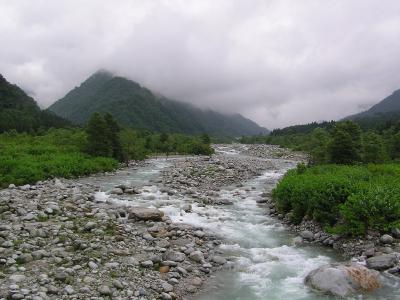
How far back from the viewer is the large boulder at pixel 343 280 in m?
12.2

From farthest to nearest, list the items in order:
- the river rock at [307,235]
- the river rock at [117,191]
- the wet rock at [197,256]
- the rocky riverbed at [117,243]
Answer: the river rock at [117,191] < the river rock at [307,235] < the wet rock at [197,256] < the rocky riverbed at [117,243]

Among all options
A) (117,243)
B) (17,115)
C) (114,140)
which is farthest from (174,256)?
(17,115)

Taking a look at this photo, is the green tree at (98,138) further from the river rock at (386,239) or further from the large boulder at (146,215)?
the river rock at (386,239)

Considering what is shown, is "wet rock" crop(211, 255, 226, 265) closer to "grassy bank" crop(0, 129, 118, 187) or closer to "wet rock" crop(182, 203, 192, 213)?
"wet rock" crop(182, 203, 192, 213)

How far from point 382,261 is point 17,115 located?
10941cm

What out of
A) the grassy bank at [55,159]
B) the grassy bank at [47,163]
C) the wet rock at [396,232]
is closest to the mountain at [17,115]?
the grassy bank at [55,159]

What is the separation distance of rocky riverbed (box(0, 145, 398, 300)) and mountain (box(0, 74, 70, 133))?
3059 inches

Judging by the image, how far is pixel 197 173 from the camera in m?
40.0

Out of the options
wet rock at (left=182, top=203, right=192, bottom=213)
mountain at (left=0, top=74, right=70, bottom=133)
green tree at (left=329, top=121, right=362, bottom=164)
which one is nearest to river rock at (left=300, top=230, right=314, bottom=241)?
wet rock at (left=182, top=203, right=192, bottom=213)

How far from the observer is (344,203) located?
59.8 ft

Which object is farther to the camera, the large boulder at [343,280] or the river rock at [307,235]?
the river rock at [307,235]

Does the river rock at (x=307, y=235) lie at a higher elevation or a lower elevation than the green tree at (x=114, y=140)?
lower

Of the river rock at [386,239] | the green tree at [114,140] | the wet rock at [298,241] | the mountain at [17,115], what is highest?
the mountain at [17,115]

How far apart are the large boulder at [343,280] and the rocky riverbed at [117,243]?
165 cm
